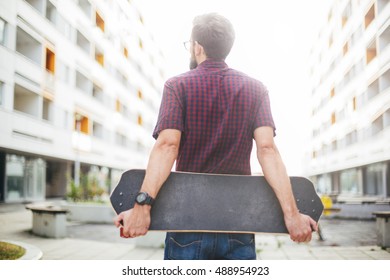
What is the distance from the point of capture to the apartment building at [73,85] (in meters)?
4.31

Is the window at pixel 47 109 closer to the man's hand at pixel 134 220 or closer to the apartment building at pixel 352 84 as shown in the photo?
the apartment building at pixel 352 84

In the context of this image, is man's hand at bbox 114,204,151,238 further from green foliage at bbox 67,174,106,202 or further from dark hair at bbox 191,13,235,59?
green foliage at bbox 67,174,106,202

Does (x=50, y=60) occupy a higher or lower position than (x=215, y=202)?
higher

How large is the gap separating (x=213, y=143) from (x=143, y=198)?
1.15ft

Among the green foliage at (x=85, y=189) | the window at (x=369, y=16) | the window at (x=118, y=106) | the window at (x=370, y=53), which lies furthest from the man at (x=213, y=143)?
the green foliage at (x=85, y=189)

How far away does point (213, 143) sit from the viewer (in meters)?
1.67

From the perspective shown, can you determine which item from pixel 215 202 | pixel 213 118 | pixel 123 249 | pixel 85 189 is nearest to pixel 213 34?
pixel 213 118

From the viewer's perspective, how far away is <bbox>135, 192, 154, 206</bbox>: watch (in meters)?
1.62

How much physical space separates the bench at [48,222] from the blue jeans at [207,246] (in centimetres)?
415

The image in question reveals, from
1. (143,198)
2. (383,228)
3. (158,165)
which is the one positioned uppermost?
(158,165)

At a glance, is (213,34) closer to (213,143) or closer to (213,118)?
(213,118)

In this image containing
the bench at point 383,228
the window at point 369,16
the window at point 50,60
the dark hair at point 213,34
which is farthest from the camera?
the window at point 50,60
